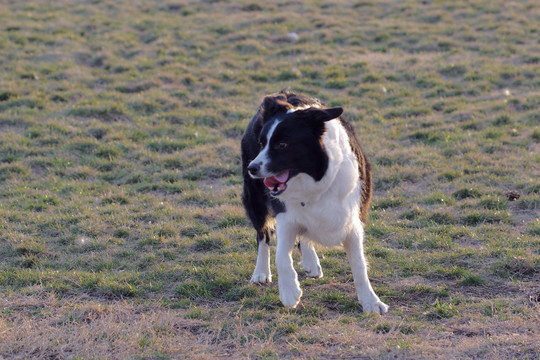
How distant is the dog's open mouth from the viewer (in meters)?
4.61

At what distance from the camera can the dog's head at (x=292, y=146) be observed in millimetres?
4516

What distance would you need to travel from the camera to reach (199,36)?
1558 centimetres

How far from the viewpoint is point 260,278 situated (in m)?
5.68

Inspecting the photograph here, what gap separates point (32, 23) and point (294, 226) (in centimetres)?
1335

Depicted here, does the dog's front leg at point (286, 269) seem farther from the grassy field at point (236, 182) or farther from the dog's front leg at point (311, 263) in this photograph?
the dog's front leg at point (311, 263)

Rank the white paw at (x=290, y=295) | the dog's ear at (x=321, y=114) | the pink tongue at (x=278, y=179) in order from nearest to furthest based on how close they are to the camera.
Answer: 1. the dog's ear at (x=321, y=114)
2. the pink tongue at (x=278, y=179)
3. the white paw at (x=290, y=295)

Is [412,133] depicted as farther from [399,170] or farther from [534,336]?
[534,336]

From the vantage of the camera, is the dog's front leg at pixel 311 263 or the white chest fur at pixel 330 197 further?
the dog's front leg at pixel 311 263

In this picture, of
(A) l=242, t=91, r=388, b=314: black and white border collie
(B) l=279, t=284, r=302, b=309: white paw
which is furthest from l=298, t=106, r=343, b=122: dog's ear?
(B) l=279, t=284, r=302, b=309: white paw

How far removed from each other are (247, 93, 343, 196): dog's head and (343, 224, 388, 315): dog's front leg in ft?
2.45

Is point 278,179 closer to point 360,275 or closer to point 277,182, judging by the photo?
point 277,182

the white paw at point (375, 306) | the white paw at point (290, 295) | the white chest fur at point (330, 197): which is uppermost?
the white chest fur at point (330, 197)

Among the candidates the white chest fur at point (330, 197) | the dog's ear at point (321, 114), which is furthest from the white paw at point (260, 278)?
the dog's ear at point (321, 114)

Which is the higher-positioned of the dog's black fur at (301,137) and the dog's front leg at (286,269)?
the dog's black fur at (301,137)
